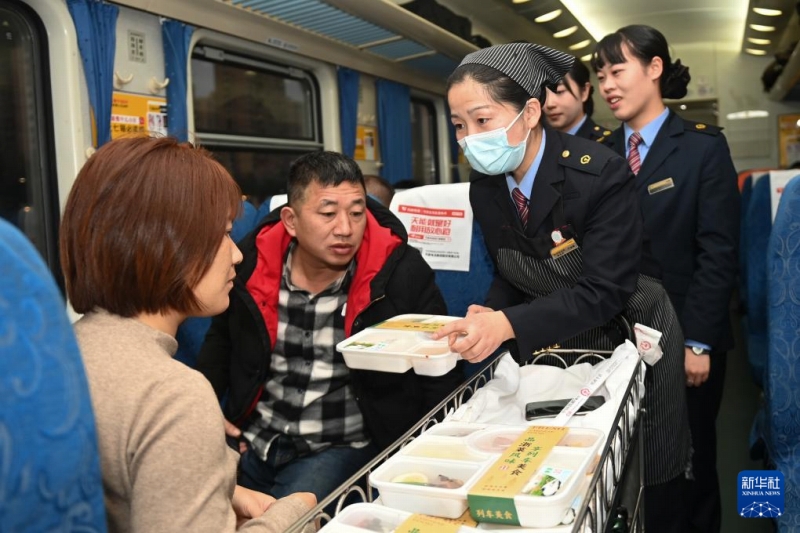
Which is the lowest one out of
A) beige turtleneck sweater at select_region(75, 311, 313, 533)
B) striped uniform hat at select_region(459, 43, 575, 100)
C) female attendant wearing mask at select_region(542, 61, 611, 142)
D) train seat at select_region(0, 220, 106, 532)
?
beige turtleneck sweater at select_region(75, 311, 313, 533)

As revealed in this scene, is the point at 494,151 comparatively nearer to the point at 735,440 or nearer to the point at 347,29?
the point at 735,440

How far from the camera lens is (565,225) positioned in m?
1.82

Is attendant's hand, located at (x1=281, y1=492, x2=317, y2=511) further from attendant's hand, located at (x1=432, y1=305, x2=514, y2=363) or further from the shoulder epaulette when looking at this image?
the shoulder epaulette

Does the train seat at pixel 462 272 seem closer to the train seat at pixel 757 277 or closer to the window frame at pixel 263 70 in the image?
the train seat at pixel 757 277

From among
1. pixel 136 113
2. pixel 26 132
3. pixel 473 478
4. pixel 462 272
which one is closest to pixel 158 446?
pixel 473 478

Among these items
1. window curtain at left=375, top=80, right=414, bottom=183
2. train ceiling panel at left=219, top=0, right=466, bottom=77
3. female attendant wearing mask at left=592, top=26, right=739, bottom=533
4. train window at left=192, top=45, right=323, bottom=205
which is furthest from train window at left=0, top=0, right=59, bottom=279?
window curtain at left=375, top=80, right=414, bottom=183

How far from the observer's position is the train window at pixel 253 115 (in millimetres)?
5086

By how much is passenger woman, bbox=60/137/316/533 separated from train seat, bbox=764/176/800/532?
1305mm

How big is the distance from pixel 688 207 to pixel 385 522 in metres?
1.86

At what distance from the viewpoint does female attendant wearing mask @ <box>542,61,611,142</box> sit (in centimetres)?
337

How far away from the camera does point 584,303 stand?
1.71 meters

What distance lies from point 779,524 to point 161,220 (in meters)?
1.67

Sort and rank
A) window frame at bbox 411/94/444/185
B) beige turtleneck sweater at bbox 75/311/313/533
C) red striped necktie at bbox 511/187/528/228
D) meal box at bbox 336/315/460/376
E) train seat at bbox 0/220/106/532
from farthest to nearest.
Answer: window frame at bbox 411/94/444/185, red striped necktie at bbox 511/187/528/228, meal box at bbox 336/315/460/376, beige turtleneck sweater at bbox 75/311/313/533, train seat at bbox 0/220/106/532

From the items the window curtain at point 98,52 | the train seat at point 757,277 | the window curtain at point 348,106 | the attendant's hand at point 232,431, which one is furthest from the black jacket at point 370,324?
→ the window curtain at point 348,106
